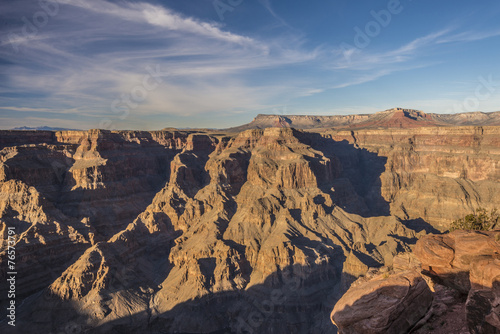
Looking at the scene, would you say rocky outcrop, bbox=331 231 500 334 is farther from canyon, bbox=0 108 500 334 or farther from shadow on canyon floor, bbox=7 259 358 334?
shadow on canyon floor, bbox=7 259 358 334

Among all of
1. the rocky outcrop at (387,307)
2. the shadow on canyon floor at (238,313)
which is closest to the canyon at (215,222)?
the shadow on canyon floor at (238,313)

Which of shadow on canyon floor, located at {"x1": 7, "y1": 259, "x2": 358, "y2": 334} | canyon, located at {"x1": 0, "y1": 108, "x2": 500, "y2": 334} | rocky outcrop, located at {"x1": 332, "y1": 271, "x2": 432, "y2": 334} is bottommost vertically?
shadow on canyon floor, located at {"x1": 7, "y1": 259, "x2": 358, "y2": 334}

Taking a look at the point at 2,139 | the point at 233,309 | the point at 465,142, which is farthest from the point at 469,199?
the point at 2,139

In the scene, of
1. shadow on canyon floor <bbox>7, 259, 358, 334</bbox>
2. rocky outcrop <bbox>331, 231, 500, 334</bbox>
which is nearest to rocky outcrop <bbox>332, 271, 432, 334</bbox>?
rocky outcrop <bbox>331, 231, 500, 334</bbox>

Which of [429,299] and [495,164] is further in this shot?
[495,164]

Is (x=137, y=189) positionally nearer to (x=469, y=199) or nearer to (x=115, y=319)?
(x=115, y=319)

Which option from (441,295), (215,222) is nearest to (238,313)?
(215,222)

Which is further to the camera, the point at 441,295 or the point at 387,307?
the point at 441,295

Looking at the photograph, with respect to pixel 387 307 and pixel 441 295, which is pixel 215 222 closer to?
pixel 441 295
